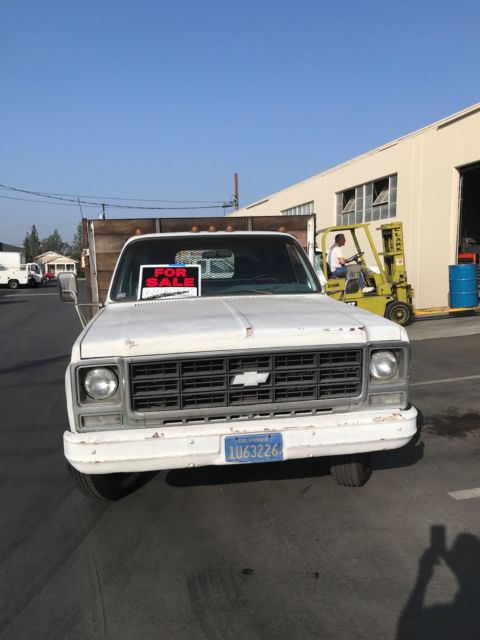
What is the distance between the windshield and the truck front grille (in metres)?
1.35

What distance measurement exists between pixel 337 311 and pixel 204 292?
1257 mm

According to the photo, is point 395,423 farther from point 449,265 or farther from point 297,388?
point 449,265

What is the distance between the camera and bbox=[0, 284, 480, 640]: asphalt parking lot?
2.31 metres

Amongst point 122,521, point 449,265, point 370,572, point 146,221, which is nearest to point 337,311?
point 370,572

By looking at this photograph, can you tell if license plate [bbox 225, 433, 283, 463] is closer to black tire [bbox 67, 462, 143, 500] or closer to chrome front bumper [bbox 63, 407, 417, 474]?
chrome front bumper [bbox 63, 407, 417, 474]

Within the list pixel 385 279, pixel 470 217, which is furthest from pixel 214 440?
pixel 470 217

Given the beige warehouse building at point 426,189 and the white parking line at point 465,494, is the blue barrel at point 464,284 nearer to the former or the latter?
the beige warehouse building at point 426,189

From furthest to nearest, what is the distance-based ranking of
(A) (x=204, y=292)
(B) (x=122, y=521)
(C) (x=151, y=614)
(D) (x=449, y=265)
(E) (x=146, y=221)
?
(D) (x=449, y=265), (E) (x=146, y=221), (A) (x=204, y=292), (B) (x=122, y=521), (C) (x=151, y=614)

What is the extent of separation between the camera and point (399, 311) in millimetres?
11102

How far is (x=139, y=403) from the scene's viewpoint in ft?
9.11

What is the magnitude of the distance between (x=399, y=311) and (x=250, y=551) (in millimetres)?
9079

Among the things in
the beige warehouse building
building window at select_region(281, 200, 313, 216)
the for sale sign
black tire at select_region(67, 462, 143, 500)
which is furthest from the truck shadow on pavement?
building window at select_region(281, 200, 313, 216)

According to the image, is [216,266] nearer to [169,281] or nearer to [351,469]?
[169,281]

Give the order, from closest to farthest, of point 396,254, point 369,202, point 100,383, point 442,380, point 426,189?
point 100,383
point 442,380
point 396,254
point 426,189
point 369,202
